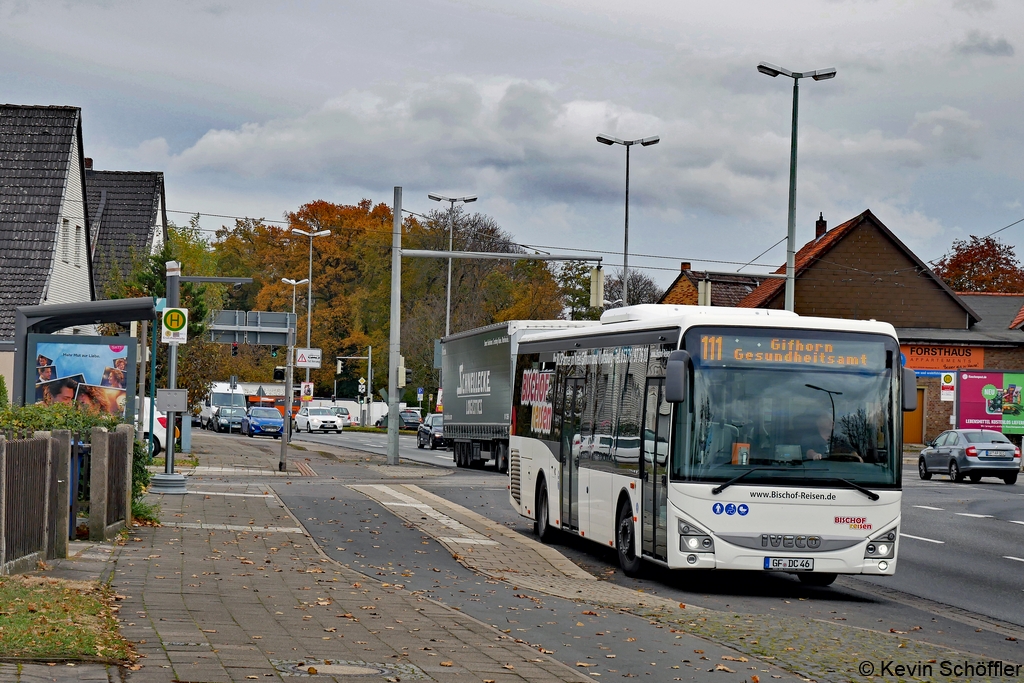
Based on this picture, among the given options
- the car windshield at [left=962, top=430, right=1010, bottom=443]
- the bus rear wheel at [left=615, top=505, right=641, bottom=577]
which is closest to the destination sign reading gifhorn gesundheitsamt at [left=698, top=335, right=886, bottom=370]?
the bus rear wheel at [left=615, top=505, right=641, bottom=577]

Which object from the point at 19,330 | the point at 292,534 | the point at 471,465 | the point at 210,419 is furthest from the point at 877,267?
the point at 292,534

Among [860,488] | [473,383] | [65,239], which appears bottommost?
[860,488]

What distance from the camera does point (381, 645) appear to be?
9.02 m

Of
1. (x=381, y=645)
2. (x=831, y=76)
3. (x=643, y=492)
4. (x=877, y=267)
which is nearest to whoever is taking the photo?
(x=381, y=645)

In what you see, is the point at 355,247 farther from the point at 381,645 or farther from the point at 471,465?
the point at 381,645

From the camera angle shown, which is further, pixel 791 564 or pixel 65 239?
pixel 65 239

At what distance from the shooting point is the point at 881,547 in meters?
13.7

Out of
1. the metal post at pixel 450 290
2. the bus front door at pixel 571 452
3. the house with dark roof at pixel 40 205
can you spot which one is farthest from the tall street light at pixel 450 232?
the bus front door at pixel 571 452

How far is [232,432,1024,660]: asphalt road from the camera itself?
1206 centimetres

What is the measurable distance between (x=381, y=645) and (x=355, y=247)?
84904mm

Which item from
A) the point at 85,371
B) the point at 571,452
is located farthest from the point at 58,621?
the point at 85,371

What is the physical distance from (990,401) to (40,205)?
3549cm

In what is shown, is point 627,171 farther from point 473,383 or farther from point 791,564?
point 791,564

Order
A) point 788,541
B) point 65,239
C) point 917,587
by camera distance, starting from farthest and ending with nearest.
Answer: point 65,239
point 917,587
point 788,541
